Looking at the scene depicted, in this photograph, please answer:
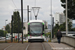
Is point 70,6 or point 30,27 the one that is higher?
point 70,6

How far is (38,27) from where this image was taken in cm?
2922

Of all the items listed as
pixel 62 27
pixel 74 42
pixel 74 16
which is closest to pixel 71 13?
pixel 74 16

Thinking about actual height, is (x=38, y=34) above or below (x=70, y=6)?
below

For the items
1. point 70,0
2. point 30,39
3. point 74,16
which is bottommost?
point 30,39

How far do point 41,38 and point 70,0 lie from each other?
55.8 ft

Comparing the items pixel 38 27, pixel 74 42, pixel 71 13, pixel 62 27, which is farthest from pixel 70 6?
pixel 62 27

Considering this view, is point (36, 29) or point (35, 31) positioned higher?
point (36, 29)

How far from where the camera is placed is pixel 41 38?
2945 centimetres

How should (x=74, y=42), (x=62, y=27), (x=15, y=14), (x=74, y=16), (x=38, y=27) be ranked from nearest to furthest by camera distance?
(x=74, y=42)
(x=38, y=27)
(x=74, y=16)
(x=62, y=27)
(x=15, y=14)

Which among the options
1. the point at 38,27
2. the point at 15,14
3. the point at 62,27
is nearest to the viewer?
the point at 38,27

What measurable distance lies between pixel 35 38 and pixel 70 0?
17451 millimetres

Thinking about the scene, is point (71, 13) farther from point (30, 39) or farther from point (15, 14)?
point (15, 14)

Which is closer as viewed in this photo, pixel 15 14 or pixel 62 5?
pixel 62 5

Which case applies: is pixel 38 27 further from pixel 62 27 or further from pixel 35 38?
pixel 62 27
